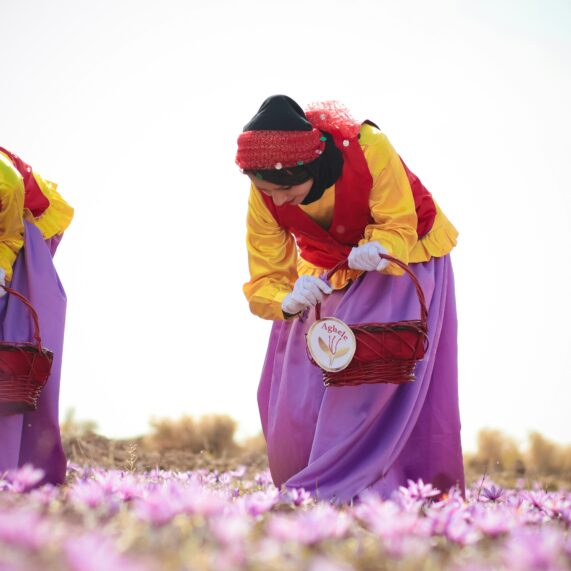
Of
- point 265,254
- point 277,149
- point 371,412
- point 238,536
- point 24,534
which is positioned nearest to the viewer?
point 24,534

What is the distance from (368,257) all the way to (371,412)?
2.17ft

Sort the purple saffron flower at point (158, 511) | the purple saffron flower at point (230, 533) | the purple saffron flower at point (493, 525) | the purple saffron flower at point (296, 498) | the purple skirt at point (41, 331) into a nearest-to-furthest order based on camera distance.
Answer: the purple saffron flower at point (230, 533), the purple saffron flower at point (158, 511), the purple saffron flower at point (493, 525), the purple saffron flower at point (296, 498), the purple skirt at point (41, 331)

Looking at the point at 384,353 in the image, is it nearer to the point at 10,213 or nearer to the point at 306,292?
the point at 306,292

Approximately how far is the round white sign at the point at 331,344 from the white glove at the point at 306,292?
151mm

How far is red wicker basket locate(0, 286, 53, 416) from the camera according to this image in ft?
11.8

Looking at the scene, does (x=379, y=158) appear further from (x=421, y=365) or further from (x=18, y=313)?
(x=18, y=313)

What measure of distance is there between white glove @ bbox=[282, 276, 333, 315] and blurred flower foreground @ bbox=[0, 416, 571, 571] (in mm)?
970

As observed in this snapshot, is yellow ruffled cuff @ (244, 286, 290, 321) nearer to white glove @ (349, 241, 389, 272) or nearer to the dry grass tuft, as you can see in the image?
white glove @ (349, 241, 389, 272)

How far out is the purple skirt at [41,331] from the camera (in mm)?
4168

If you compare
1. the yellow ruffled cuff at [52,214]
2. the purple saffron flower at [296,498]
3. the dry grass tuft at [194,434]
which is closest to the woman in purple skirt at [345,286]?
the purple saffron flower at [296,498]

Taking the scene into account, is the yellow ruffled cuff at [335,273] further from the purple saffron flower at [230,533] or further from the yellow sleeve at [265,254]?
the purple saffron flower at [230,533]

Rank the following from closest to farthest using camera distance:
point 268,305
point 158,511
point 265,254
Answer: point 158,511 → point 268,305 → point 265,254

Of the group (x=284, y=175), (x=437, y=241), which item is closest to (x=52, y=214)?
(x=284, y=175)

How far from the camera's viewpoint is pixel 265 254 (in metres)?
3.90
